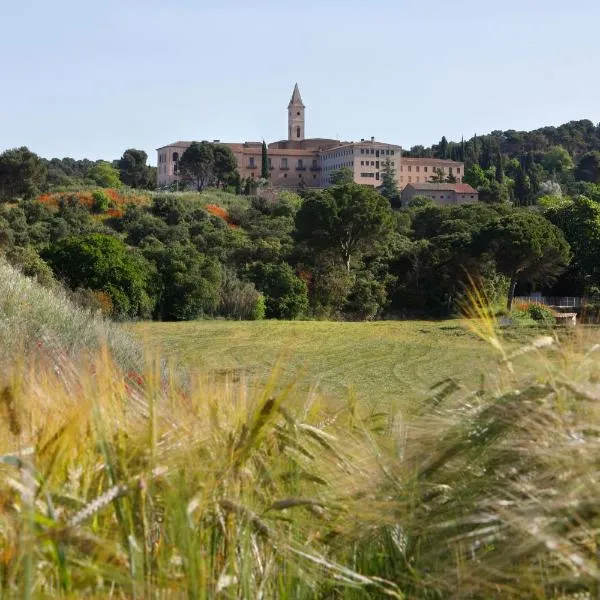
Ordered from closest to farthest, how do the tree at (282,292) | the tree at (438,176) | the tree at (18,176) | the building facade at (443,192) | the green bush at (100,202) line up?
the tree at (282,292), the green bush at (100,202), the tree at (18,176), the building facade at (443,192), the tree at (438,176)

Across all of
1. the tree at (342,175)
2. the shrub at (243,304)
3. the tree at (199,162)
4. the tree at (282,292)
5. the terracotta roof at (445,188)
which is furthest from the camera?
the tree at (342,175)

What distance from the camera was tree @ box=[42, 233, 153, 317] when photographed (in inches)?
977

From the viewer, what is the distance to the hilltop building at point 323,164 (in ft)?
352

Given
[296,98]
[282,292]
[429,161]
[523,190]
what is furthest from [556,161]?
[282,292]

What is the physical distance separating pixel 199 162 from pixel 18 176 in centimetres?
3221

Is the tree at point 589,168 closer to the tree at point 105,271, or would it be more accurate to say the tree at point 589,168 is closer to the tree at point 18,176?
the tree at point 18,176

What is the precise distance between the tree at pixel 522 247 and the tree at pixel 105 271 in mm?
12086

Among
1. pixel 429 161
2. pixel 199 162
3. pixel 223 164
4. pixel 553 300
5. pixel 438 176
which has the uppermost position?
pixel 429 161

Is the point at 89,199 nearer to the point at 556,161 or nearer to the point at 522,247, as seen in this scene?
the point at 522,247

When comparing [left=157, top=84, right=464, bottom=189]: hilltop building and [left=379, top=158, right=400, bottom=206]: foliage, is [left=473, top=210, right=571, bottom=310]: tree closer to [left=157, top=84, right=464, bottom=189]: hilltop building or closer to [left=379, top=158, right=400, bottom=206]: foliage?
[left=379, top=158, right=400, bottom=206]: foliage

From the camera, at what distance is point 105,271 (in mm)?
25047

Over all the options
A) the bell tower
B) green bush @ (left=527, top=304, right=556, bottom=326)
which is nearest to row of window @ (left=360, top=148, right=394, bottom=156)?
the bell tower

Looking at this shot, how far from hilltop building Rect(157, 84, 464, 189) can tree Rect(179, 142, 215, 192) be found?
22.7m

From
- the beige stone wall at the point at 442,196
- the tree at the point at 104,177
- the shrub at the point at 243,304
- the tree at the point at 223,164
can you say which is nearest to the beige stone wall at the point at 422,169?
the beige stone wall at the point at 442,196
